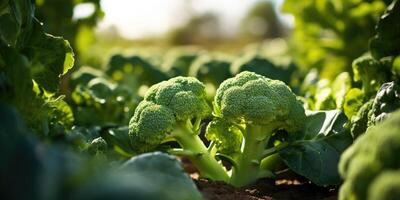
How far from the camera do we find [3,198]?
5.19 ft

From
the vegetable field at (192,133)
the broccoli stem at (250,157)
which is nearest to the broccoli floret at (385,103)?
the vegetable field at (192,133)

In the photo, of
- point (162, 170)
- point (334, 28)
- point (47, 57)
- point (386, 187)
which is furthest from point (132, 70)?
point (386, 187)

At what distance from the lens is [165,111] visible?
3.03 m

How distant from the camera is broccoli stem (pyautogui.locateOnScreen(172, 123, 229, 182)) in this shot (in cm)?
312

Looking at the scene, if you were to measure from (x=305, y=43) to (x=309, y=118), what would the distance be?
9.95 ft


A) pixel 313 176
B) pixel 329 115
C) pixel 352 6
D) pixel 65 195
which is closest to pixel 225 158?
pixel 313 176

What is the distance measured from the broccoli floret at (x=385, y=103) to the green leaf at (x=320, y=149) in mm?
274

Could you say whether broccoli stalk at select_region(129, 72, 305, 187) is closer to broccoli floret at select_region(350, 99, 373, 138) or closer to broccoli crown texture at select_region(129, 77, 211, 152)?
broccoli crown texture at select_region(129, 77, 211, 152)

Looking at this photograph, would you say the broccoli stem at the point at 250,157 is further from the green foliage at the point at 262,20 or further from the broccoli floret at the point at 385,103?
the green foliage at the point at 262,20

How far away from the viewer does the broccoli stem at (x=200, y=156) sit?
10.2 feet

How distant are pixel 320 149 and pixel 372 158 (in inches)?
48.8

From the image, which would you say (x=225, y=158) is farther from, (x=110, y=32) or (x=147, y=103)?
(x=110, y=32)

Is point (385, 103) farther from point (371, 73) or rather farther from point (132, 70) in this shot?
point (132, 70)

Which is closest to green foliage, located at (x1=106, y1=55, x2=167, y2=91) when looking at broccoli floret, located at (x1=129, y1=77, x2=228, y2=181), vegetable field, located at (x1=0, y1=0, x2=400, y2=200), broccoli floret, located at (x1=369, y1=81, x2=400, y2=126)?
vegetable field, located at (x1=0, y1=0, x2=400, y2=200)
